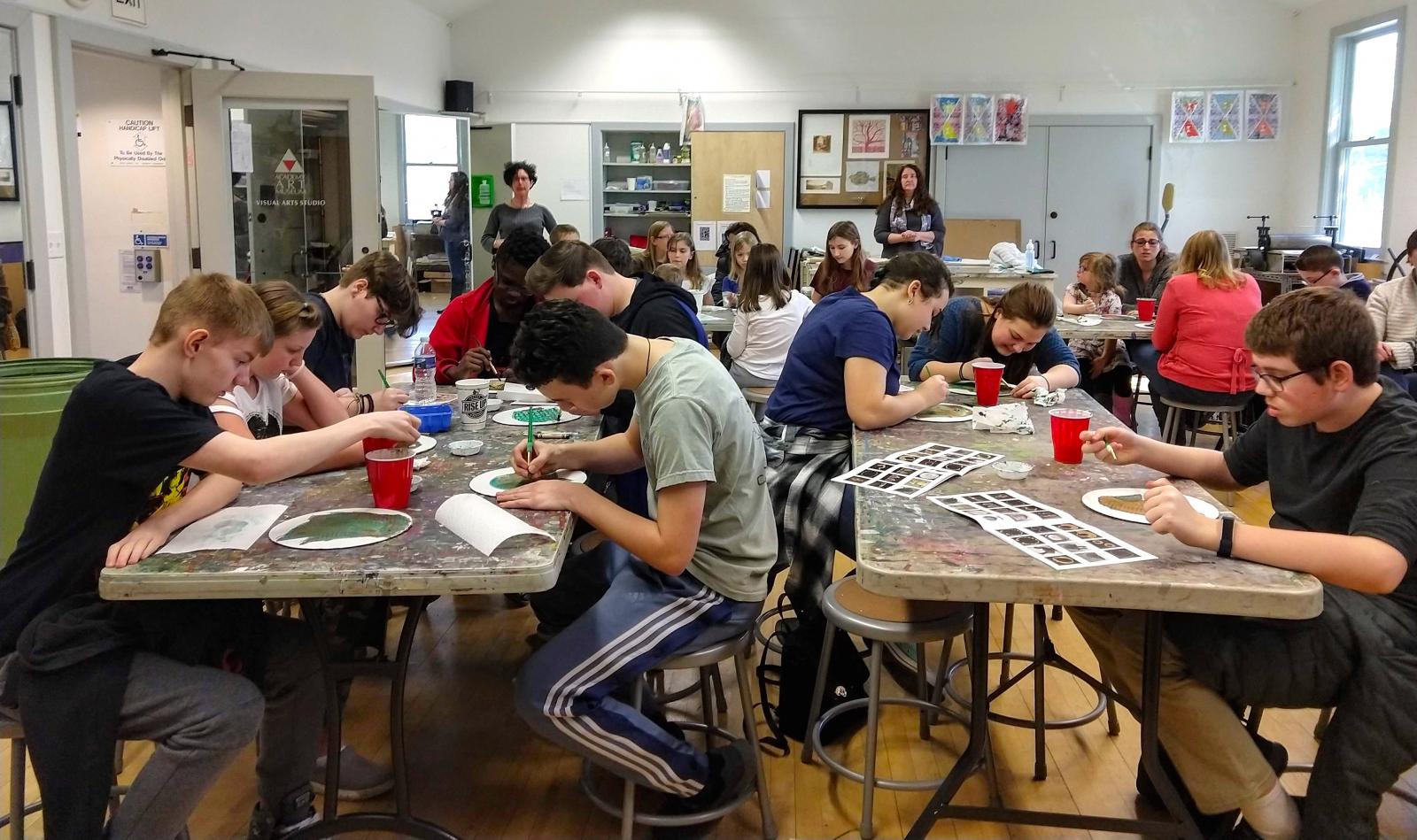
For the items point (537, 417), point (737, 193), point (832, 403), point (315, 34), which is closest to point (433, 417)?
point (537, 417)

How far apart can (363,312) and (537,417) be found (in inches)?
24.7

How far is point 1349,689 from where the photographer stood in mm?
1854

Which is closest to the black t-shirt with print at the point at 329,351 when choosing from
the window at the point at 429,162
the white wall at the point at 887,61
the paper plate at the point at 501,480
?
the paper plate at the point at 501,480

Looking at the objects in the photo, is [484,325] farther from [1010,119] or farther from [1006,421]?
[1010,119]

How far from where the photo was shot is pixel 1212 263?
15.5ft

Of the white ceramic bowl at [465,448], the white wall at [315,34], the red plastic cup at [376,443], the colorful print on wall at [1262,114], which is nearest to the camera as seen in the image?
the red plastic cup at [376,443]

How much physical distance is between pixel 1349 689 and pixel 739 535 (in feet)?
3.69

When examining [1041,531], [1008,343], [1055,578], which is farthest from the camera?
[1008,343]

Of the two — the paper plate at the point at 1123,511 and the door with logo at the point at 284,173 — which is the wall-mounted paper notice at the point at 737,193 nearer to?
the door with logo at the point at 284,173

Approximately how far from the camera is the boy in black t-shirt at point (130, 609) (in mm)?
1732

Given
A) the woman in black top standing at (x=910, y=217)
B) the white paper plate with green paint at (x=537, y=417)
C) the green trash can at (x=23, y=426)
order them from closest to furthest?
the white paper plate with green paint at (x=537, y=417)
the green trash can at (x=23, y=426)
the woman in black top standing at (x=910, y=217)

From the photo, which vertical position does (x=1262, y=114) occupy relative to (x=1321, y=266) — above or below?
above

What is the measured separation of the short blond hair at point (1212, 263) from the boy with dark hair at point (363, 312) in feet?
11.5

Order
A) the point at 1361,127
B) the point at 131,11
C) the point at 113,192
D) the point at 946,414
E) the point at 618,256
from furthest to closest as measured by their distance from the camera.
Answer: the point at 1361,127 < the point at 113,192 < the point at 131,11 < the point at 618,256 < the point at 946,414
